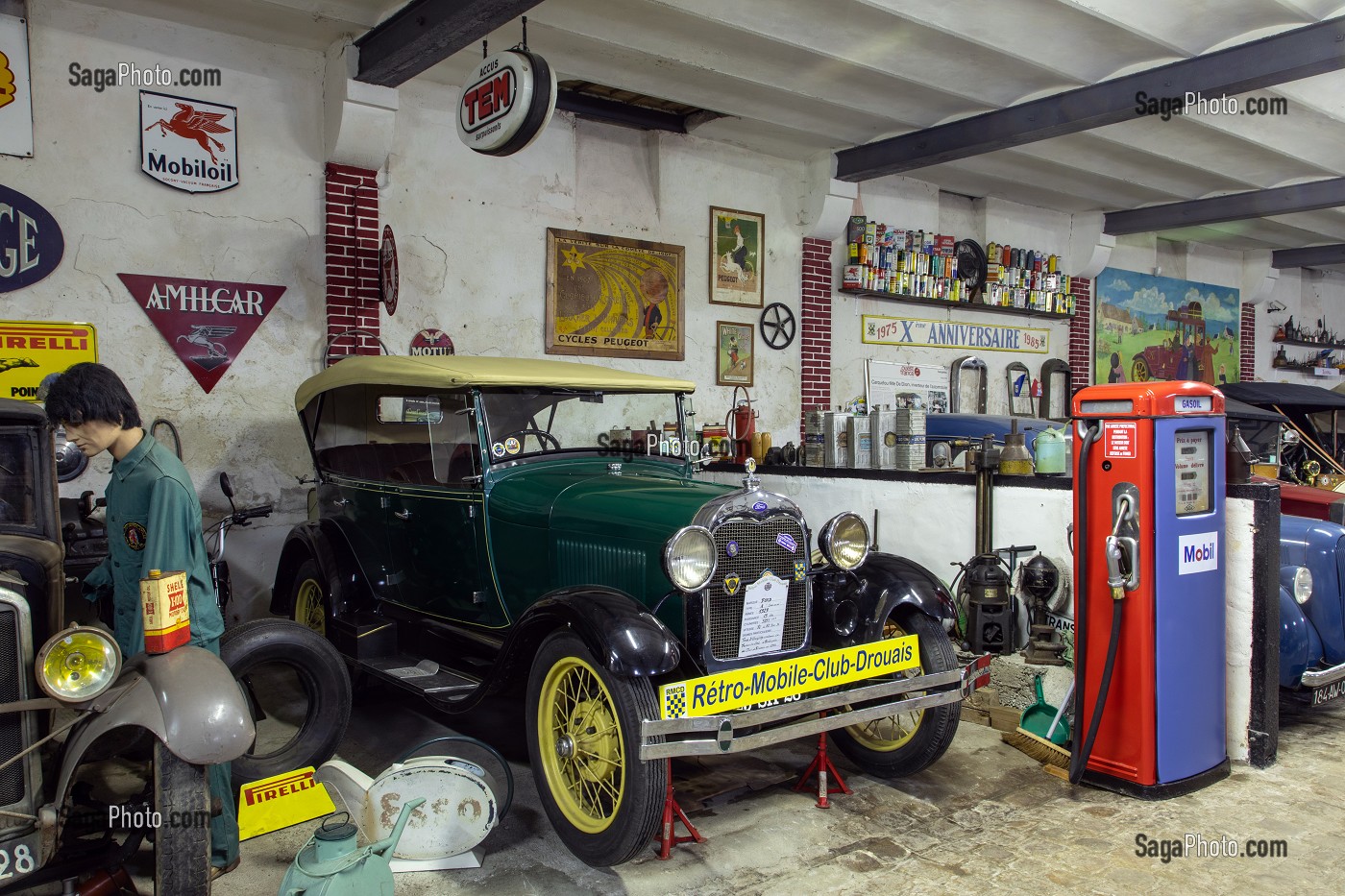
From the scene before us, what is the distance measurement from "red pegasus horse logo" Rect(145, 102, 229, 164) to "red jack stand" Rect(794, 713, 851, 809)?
5.07 meters

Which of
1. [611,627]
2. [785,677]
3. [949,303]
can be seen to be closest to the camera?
[611,627]

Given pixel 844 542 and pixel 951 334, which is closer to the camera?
pixel 844 542

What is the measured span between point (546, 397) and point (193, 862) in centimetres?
227

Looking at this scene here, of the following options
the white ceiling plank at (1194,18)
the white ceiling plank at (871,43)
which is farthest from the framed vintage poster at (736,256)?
the white ceiling plank at (1194,18)

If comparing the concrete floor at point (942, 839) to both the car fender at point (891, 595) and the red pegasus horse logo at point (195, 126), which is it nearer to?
the car fender at point (891, 595)

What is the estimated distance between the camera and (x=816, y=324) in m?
8.87

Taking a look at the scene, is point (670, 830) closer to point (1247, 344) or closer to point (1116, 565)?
point (1116, 565)

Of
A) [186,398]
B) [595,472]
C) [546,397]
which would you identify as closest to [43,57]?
[186,398]

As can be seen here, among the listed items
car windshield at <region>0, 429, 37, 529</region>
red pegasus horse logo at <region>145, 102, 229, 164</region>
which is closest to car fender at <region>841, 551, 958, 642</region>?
car windshield at <region>0, 429, 37, 529</region>

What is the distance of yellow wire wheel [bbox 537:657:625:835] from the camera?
3.04 meters

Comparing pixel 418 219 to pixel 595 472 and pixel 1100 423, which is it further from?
pixel 1100 423

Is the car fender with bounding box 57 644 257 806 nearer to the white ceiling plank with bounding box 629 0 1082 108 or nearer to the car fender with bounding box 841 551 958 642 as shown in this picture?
the car fender with bounding box 841 551 958 642

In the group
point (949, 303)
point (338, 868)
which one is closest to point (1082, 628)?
point (338, 868)

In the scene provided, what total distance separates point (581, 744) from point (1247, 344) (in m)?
13.6
